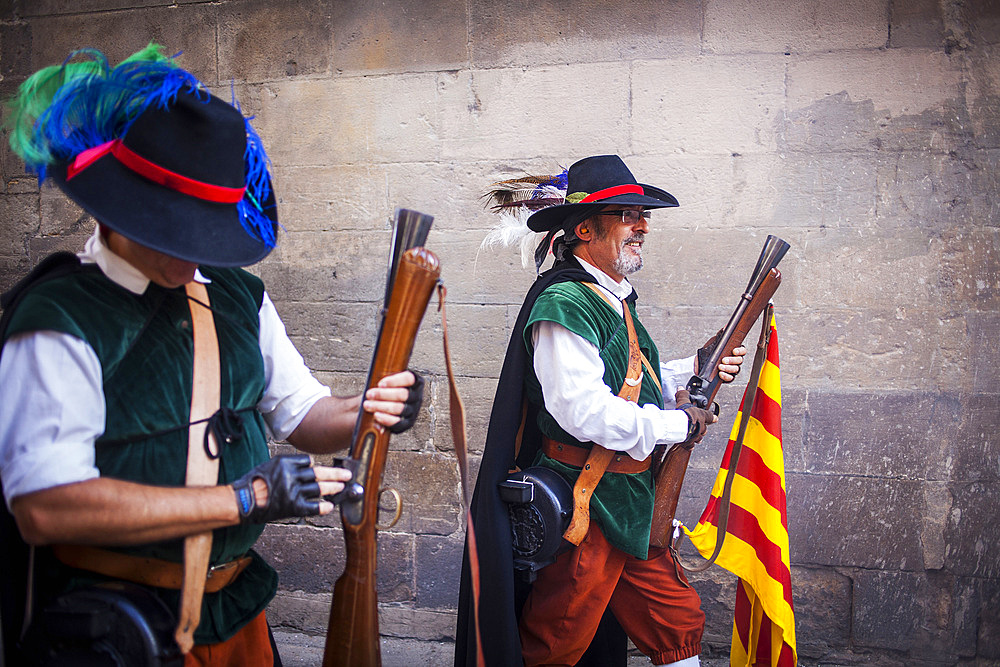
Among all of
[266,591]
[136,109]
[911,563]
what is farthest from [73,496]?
[911,563]

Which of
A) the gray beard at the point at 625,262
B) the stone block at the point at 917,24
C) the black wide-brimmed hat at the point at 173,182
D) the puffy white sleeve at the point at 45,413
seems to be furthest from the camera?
the stone block at the point at 917,24

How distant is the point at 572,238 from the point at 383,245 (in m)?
1.33

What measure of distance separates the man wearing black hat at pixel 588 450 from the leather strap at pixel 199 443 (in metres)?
1.04

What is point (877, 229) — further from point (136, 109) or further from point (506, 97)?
point (136, 109)

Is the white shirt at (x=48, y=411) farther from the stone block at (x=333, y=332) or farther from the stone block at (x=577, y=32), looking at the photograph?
the stone block at (x=577, y=32)

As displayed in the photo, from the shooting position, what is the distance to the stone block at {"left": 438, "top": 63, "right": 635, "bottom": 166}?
343 cm

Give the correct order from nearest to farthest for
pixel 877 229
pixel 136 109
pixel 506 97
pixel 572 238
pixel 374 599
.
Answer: pixel 136 109
pixel 374 599
pixel 572 238
pixel 877 229
pixel 506 97

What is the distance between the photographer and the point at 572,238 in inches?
105

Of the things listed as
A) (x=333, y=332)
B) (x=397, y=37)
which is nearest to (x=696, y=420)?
(x=333, y=332)

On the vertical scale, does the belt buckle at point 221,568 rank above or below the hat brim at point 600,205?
below

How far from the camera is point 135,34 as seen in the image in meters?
3.79

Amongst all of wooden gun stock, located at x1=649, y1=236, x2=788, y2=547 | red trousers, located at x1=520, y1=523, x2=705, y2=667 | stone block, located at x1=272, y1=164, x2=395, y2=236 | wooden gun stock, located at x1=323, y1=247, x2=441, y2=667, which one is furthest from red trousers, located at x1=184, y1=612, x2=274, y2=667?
stone block, located at x1=272, y1=164, x2=395, y2=236

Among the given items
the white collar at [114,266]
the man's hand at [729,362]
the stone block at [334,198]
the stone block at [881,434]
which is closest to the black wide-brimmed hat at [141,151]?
the white collar at [114,266]

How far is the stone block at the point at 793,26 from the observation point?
127 inches
